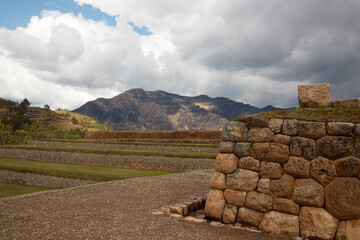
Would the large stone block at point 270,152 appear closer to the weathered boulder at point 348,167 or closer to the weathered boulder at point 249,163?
the weathered boulder at point 249,163

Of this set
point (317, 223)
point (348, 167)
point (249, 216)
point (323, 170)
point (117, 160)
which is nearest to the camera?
point (348, 167)

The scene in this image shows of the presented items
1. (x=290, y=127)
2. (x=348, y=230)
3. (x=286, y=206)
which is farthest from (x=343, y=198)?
(x=290, y=127)


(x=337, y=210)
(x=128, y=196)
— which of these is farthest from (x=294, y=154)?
(x=128, y=196)

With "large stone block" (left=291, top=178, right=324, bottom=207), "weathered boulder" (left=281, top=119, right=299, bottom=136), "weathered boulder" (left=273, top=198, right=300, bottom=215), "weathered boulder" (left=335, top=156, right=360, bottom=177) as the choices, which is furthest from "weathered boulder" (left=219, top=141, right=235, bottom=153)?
"weathered boulder" (left=335, top=156, right=360, bottom=177)

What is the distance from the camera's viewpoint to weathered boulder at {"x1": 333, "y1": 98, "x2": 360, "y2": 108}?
6586mm

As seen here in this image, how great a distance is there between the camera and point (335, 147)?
18.3 feet

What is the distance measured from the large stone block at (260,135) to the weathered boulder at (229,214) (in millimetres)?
1851

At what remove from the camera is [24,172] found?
1991cm

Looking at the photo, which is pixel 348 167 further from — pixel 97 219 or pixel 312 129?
pixel 97 219

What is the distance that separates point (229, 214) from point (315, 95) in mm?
4137

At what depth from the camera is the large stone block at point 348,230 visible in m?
5.18

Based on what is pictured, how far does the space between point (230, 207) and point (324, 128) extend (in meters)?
3.04

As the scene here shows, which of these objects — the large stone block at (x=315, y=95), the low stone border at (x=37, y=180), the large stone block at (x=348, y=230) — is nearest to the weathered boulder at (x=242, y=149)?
the large stone block at (x=315, y=95)

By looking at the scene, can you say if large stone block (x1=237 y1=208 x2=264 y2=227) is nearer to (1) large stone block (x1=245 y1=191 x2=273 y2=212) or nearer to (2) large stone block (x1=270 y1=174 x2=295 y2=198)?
(1) large stone block (x1=245 y1=191 x2=273 y2=212)
